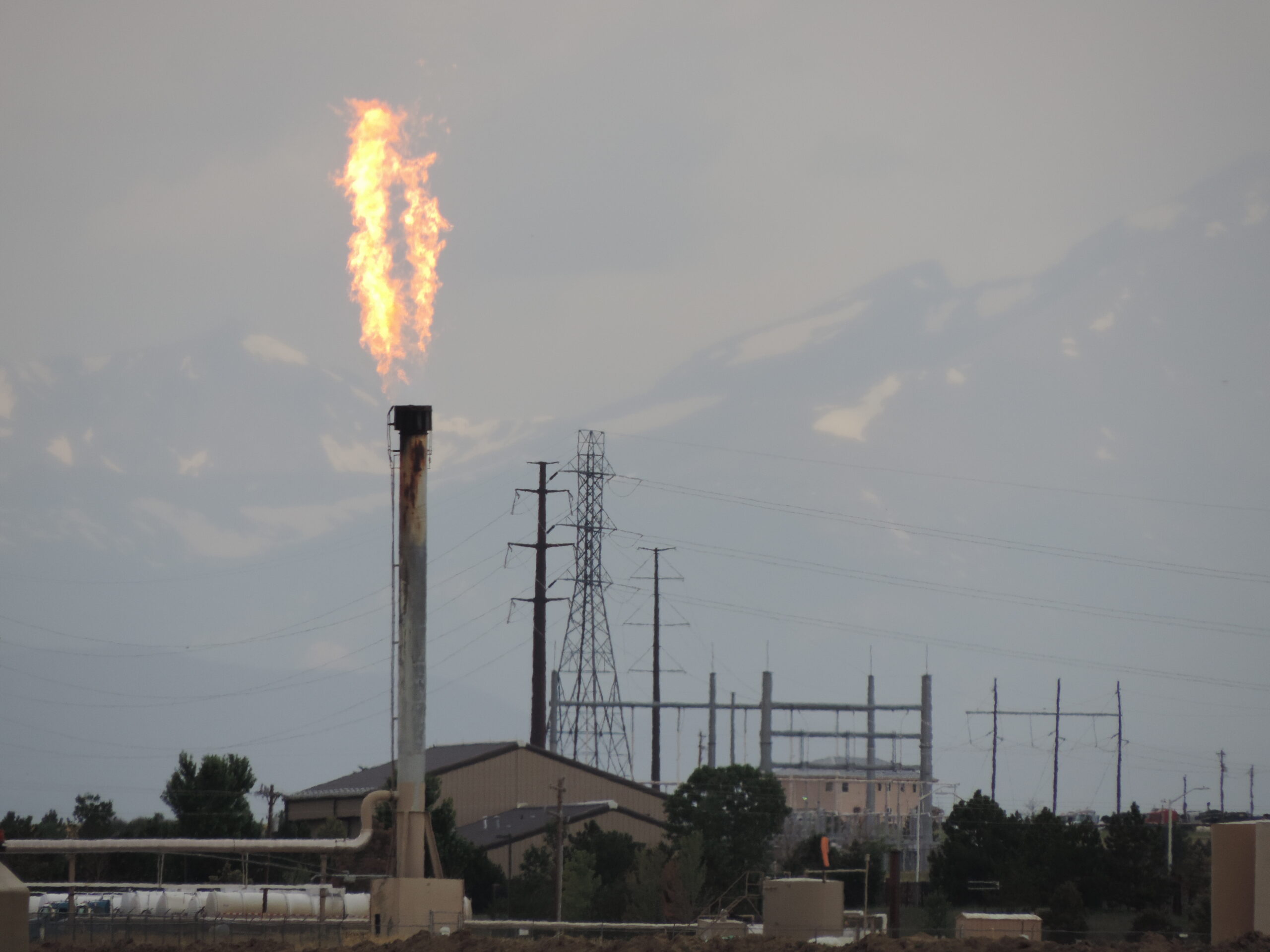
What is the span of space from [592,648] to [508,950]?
50.2 meters

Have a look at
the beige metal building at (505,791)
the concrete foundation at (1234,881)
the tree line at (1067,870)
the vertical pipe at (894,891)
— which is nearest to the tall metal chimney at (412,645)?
the vertical pipe at (894,891)

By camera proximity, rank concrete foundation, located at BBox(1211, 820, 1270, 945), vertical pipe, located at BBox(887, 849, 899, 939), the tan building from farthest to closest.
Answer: the tan building < vertical pipe, located at BBox(887, 849, 899, 939) < concrete foundation, located at BBox(1211, 820, 1270, 945)

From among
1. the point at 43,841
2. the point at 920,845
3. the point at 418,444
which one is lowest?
the point at 920,845

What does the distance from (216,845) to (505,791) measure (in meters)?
38.1

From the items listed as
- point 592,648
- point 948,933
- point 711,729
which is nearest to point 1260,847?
point 948,933

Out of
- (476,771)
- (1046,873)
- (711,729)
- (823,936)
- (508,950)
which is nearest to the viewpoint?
(508,950)

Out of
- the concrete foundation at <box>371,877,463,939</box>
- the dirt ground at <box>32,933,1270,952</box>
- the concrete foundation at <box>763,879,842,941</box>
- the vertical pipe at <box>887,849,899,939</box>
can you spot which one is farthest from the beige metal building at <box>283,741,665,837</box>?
the dirt ground at <box>32,933,1270,952</box>

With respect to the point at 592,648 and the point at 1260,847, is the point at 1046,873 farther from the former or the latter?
the point at 1260,847

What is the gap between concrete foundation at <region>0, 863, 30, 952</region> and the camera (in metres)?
22.5

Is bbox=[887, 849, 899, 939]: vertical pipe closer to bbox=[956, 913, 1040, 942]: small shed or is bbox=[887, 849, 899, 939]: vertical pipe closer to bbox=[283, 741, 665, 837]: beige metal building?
bbox=[956, 913, 1040, 942]: small shed

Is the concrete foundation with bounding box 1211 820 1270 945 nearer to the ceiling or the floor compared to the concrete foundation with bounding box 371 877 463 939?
nearer to the ceiling

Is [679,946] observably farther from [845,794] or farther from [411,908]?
[845,794]

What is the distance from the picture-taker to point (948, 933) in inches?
1934

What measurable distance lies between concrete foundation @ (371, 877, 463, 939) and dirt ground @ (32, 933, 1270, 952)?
481cm
